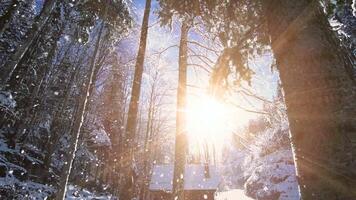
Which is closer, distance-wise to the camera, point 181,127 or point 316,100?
point 316,100

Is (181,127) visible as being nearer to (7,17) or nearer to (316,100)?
(7,17)

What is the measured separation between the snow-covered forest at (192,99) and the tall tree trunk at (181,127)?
0.04 m

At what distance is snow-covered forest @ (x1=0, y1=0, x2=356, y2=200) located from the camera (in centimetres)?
168

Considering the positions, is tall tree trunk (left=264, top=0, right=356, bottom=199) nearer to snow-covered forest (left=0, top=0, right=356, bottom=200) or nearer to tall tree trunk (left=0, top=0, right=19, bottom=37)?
snow-covered forest (left=0, top=0, right=356, bottom=200)

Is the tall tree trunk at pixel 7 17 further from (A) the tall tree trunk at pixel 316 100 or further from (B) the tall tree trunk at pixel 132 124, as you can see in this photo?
(A) the tall tree trunk at pixel 316 100

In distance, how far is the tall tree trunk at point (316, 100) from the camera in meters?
1.52

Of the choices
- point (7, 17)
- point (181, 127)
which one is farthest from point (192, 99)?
point (7, 17)

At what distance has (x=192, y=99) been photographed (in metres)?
10.9

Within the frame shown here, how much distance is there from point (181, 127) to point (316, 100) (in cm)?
800

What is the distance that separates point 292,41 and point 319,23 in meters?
0.22

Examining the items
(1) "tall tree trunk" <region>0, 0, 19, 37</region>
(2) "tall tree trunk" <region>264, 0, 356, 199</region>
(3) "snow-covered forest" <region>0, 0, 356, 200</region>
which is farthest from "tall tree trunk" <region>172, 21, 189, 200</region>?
(2) "tall tree trunk" <region>264, 0, 356, 199</region>

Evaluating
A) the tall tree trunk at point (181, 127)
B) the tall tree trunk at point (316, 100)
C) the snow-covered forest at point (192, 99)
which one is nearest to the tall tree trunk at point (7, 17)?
the snow-covered forest at point (192, 99)

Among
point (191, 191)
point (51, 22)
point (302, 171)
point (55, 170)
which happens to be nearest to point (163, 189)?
point (191, 191)

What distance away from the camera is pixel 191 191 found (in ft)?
76.4
